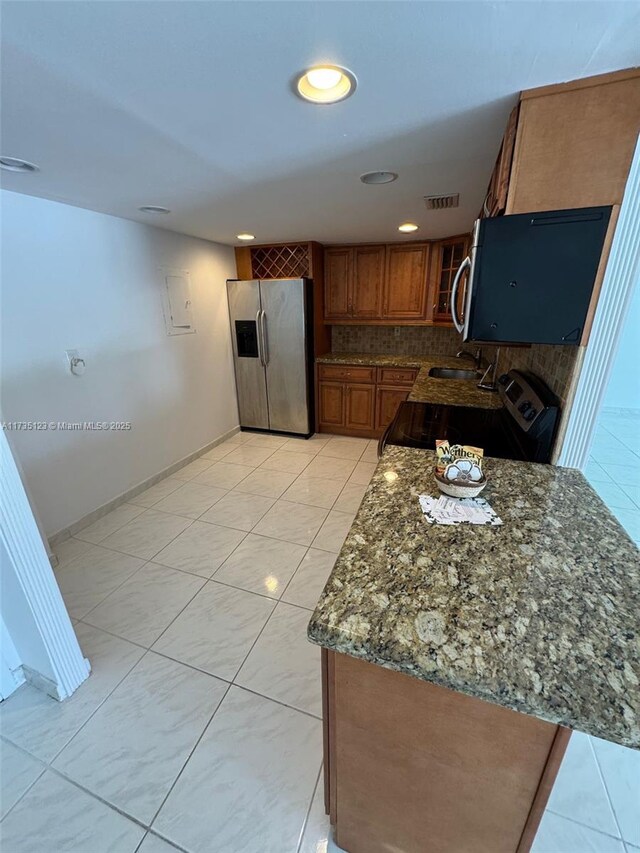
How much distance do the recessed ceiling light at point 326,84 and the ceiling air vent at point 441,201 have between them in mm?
1235

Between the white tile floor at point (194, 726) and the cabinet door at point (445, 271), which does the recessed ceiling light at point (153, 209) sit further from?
the cabinet door at point (445, 271)

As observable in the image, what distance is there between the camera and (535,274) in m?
1.10

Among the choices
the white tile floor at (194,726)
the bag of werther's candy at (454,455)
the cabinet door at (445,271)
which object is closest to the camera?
the white tile floor at (194,726)

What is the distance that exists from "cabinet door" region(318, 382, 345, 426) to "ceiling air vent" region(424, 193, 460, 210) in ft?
6.51

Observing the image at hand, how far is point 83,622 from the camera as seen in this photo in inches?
68.2

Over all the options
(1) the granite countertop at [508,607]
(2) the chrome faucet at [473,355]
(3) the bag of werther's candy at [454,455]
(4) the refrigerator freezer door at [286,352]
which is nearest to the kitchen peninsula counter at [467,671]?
(1) the granite countertop at [508,607]

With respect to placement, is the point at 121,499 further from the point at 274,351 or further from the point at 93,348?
the point at 274,351

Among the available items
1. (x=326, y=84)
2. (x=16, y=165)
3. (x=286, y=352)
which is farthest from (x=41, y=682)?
(x=286, y=352)

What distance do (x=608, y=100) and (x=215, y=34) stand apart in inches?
41.2

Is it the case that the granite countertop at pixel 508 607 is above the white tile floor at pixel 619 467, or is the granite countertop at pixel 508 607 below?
above

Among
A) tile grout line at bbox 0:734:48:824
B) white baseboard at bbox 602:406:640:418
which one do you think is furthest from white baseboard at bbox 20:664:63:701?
white baseboard at bbox 602:406:640:418

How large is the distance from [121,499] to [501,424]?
2.79 meters

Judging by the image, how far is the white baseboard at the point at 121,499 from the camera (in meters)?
2.31

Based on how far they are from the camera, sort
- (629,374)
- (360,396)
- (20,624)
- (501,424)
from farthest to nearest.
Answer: (360,396) → (629,374) → (501,424) → (20,624)
